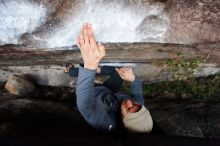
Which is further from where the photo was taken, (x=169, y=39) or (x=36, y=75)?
(x=36, y=75)

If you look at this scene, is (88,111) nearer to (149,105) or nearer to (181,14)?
(181,14)

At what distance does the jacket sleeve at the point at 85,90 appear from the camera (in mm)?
3068

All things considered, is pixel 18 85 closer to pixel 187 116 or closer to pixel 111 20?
pixel 111 20

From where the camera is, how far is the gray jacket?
3113 millimetres

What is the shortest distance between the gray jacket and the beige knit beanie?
18 centimetres

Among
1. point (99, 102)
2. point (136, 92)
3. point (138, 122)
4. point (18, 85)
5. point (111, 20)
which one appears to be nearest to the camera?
point (138, 122)

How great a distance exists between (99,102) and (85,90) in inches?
22.1

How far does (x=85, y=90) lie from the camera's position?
124 inches

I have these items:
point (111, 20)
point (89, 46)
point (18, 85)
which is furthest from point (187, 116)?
point (89, 46)

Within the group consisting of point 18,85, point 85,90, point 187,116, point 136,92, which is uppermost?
point 85,90

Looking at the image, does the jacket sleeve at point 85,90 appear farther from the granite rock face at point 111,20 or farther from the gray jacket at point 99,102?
the granite rock face at point 111,20

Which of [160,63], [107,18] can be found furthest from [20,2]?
[160,63]

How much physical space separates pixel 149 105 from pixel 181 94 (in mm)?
741

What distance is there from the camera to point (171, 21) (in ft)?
14.3
